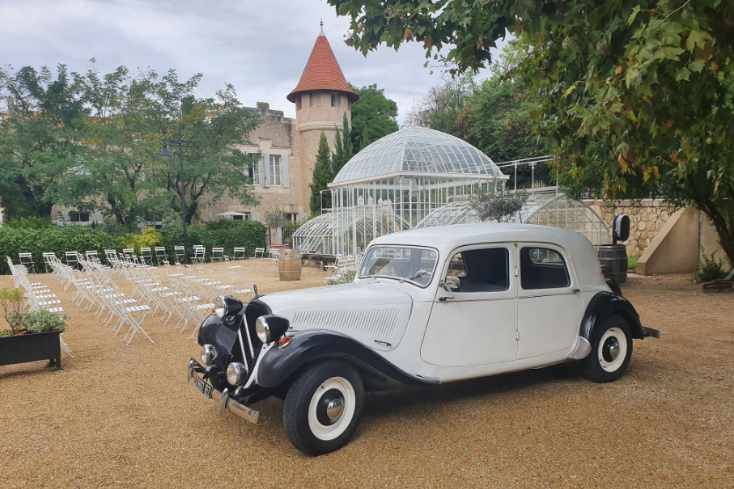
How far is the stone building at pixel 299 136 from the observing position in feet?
98.3

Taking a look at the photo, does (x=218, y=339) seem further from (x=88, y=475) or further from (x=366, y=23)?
(x=366, y=23)

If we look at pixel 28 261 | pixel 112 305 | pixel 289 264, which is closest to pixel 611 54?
pixel 112 305

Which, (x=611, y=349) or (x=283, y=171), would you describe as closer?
(x=611, y=349)

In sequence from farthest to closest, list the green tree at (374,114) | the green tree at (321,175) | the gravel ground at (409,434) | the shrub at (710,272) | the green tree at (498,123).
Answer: the green tree at (374,114) < the green tree at (321,175) < the green tree at (498,123) < the shrub at (710,272) < the gravel ground at (409,434)

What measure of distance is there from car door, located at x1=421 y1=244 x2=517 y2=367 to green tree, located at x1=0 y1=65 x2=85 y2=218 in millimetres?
20976

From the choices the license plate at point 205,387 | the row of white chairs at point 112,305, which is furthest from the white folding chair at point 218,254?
the license plate at point 205,387

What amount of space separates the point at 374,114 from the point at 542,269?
114ft

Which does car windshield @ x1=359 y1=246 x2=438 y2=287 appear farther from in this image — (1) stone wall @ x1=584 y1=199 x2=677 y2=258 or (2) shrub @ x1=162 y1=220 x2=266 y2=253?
(2) shrub @ x1=162 y1=220 x2=266 y2=253

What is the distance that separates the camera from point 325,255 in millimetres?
17547

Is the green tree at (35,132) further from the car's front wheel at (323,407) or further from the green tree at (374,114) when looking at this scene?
the car's front wheel at (323,407)

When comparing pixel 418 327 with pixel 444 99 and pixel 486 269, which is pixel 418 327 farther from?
pixel 444 99

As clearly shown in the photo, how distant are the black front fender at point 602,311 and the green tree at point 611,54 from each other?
111cm

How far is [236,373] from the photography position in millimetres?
3602

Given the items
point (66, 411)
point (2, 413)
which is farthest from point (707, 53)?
point (2, 413)
